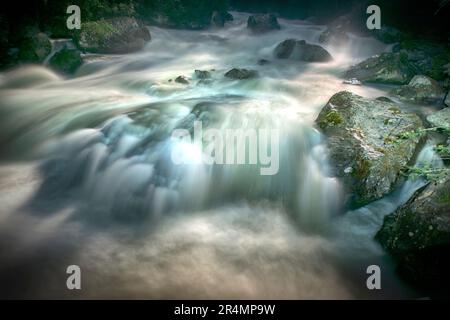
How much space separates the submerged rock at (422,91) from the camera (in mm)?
8633

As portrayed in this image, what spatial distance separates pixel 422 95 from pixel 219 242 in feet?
23.4

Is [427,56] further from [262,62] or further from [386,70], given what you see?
[262,62]

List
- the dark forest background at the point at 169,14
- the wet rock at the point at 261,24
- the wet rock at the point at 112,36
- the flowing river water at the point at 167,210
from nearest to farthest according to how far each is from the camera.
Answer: the flowing river water at the point at 167,210
the dark forest background at the point at 169,14
the wet rock at the point at 112,36
the wet rock at the point at 261,24

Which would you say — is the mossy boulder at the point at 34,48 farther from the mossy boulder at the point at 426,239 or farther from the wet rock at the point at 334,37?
the wet rock at the point at 334,37

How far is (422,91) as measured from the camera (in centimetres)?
875

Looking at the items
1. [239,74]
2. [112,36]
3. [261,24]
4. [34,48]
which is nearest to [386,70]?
[239,74]

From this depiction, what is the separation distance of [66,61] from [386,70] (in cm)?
1070

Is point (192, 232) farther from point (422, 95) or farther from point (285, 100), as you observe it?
point (422, 95)

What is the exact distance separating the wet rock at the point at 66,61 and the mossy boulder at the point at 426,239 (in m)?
11.1

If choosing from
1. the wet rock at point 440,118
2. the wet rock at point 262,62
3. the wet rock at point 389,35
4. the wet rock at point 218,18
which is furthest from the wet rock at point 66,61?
the wet rock at point 389,35

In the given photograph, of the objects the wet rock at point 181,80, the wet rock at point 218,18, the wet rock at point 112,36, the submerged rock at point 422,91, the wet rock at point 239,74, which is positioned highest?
the wet rock at point 218,18

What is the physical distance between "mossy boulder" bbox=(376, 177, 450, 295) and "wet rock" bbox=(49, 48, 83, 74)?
1114 cm

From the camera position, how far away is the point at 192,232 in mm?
5039

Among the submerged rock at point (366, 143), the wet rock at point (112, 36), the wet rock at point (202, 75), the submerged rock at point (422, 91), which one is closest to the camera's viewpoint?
the submerged rock at point (366, 143)
